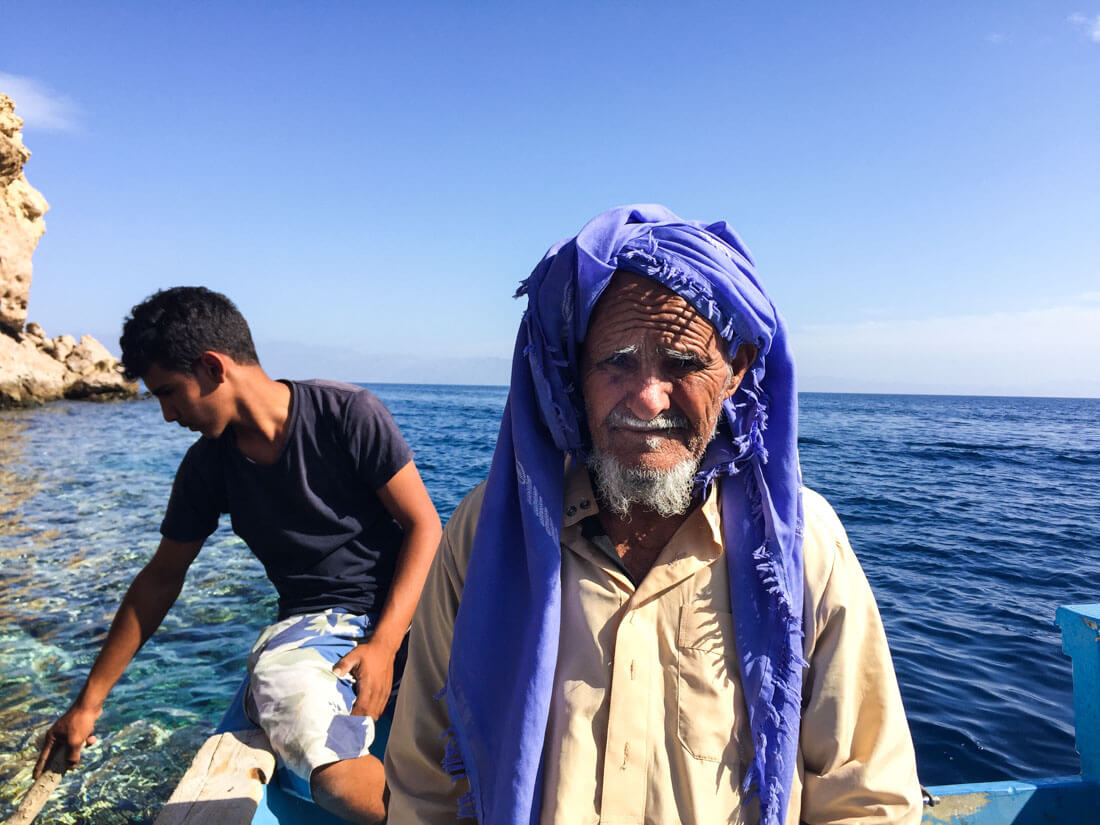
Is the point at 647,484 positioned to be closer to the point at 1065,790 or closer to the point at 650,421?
the point at 650,421

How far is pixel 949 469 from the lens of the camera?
75.0ft

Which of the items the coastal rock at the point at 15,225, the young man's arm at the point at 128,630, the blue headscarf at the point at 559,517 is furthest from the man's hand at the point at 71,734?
the coastal rock at the point at 15,225

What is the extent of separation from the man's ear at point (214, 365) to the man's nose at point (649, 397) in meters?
2.11

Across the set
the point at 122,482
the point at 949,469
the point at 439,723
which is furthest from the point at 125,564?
the point at 949,469

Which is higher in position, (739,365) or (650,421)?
(739,365)

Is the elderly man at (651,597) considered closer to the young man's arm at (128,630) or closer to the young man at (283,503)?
the young man at (283,503)

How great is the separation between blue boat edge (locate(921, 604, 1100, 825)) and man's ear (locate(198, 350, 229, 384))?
334 centimetres

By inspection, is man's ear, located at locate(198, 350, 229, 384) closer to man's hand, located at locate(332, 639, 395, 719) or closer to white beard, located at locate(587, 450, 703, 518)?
man's hand, located at locate(332, 639, 395, 719)

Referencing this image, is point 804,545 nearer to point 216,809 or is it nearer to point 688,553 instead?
point 688,553

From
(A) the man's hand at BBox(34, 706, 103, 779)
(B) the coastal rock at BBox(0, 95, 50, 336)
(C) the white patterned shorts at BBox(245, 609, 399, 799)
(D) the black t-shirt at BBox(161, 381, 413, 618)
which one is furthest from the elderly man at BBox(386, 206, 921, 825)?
(B) the coastal rock at BBox(0, 95, 50, 336)

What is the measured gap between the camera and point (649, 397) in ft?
5.17

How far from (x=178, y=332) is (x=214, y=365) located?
191 mm

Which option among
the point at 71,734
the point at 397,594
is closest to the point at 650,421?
the point at 397,594

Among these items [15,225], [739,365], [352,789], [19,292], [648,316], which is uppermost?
[15,225]
